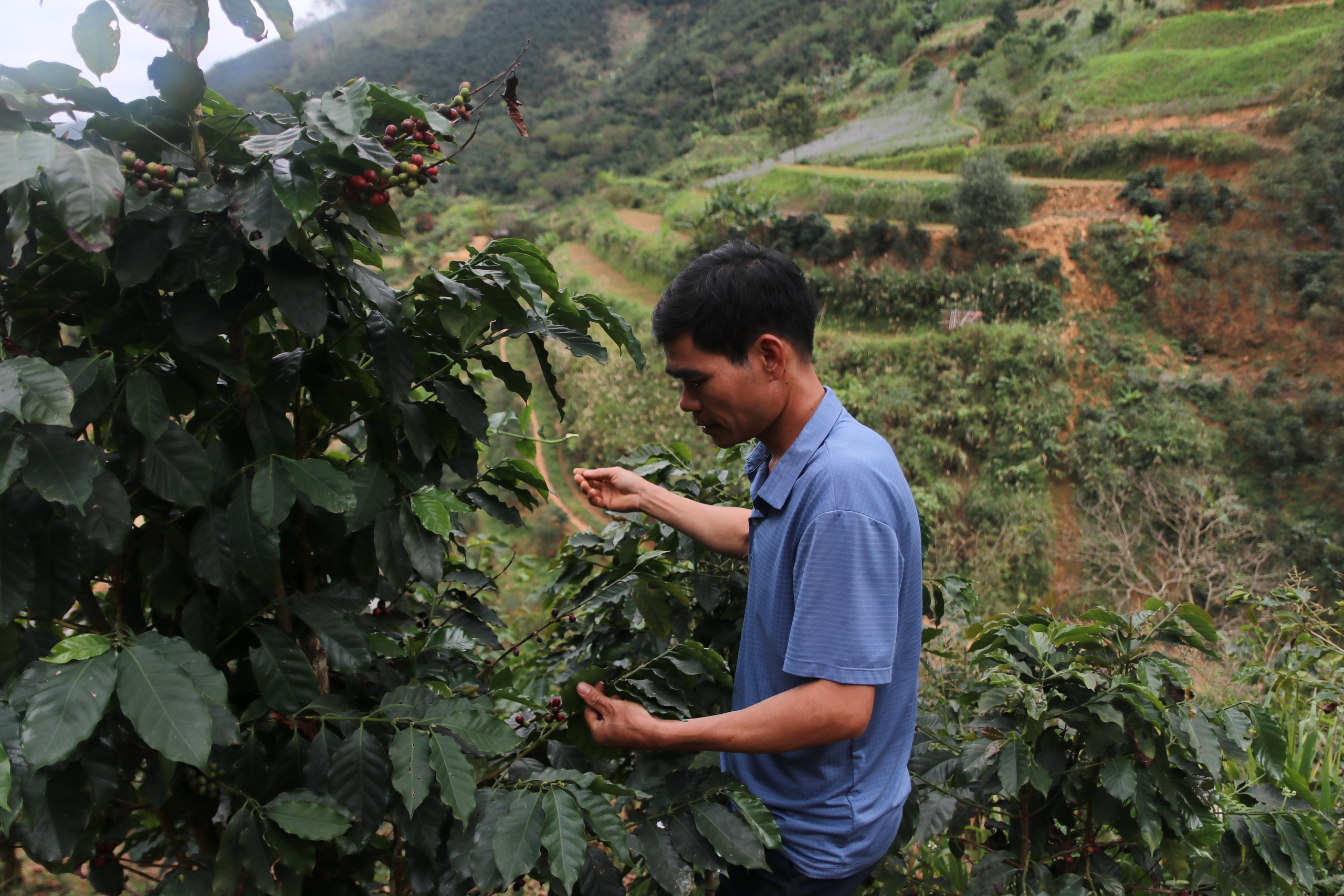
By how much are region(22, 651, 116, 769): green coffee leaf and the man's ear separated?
3.05 feet

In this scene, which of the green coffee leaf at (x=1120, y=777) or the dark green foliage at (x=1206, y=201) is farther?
the dark green foliage at (x=1206, y=201)

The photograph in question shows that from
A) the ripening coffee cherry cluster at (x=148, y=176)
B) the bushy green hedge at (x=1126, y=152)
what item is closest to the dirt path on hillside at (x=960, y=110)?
the bushy green hedge at (x=1126, y=152)

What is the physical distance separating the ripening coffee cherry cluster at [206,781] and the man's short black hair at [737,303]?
96 cm

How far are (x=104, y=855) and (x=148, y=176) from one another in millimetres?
1055

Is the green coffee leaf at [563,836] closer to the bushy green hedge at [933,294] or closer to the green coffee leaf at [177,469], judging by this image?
the green coffee leaf at [177,469]

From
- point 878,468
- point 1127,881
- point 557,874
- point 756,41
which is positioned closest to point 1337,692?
point 1127,881

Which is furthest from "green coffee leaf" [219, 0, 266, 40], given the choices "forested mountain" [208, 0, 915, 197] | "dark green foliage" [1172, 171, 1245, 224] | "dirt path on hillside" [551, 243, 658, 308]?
"forested mountain" [208, 0, 915, 197]

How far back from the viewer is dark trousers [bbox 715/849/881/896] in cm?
123

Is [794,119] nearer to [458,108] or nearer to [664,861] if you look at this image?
[458,108]

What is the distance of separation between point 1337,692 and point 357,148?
3.56 m

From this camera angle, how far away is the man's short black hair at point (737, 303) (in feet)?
3.88

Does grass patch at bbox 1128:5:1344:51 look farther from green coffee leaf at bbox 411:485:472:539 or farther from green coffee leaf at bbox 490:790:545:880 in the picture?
green coffee leaf at bbox 490:790:545:880

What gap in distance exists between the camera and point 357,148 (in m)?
0.94

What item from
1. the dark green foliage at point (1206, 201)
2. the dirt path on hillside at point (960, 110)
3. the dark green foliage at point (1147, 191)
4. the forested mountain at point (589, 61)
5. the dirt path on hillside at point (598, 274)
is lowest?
the dark green foliage at point (1206, 201)
